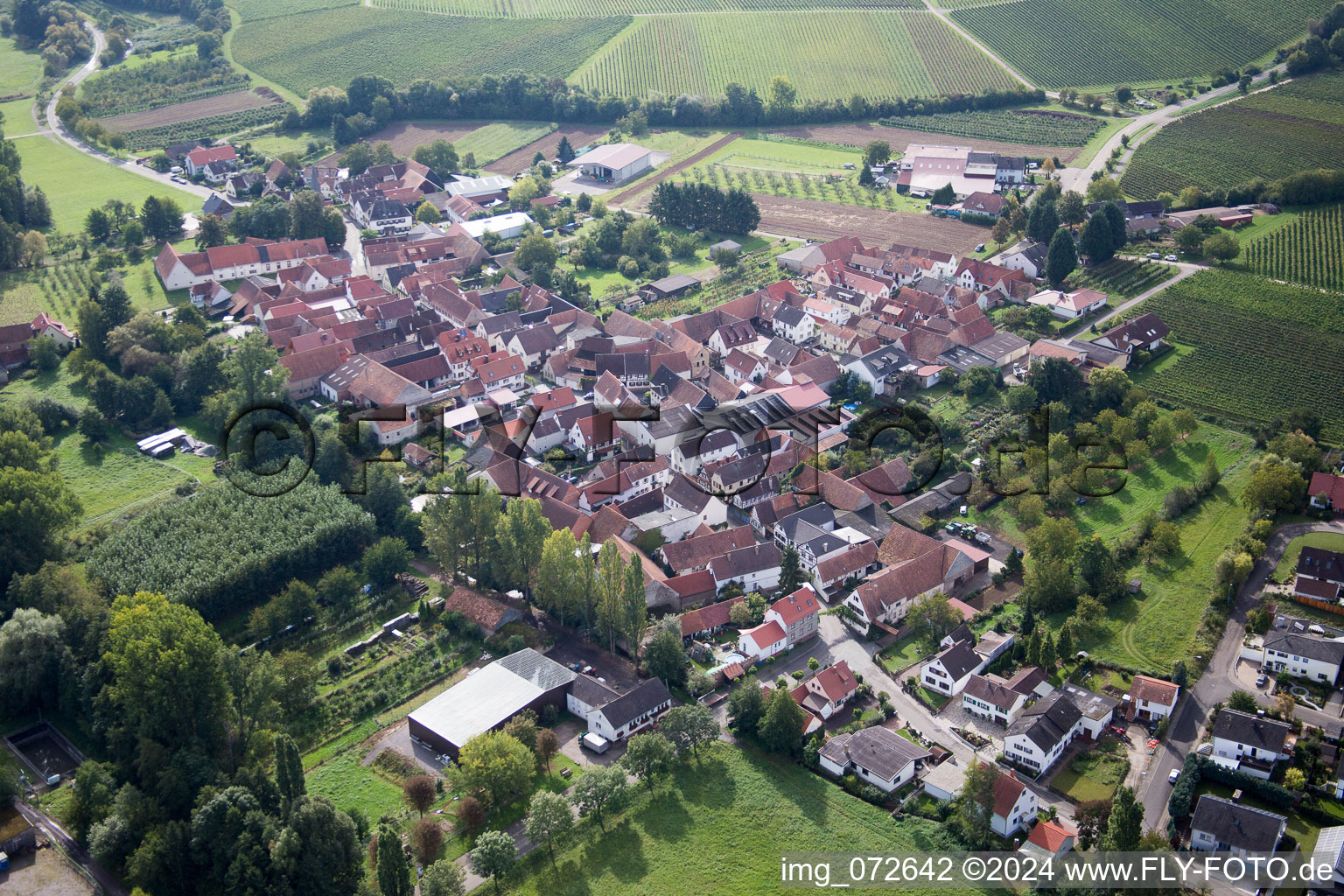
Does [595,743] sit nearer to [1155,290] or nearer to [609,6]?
[1155,290]

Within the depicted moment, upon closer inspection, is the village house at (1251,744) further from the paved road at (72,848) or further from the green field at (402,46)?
the green field at (402,46)

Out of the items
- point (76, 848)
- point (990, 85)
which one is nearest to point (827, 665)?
point (76, 848)

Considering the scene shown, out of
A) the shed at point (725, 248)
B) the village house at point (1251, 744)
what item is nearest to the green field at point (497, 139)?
the shed at point (725, 248)

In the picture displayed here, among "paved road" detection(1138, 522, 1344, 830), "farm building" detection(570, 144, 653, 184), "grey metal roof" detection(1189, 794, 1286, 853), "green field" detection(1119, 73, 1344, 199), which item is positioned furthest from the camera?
"farm building" detection(570, 144, 653, 184)

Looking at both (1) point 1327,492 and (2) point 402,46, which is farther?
(2) point 402,46

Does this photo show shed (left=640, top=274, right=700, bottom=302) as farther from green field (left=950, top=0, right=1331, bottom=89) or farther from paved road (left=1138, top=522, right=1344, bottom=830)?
green field (left=950, top=0, right=1331, bottom=89)

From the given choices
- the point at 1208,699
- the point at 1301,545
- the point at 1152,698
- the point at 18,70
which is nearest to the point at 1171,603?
the point at 1208,699

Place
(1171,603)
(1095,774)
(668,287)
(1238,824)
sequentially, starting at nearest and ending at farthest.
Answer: (1238,824) < (1095,774) < (1171,603) < (668,287)

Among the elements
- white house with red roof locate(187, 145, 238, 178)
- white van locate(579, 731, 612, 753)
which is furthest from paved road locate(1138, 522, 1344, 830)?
white house with red roof locate(187, 145, 238, 178)
